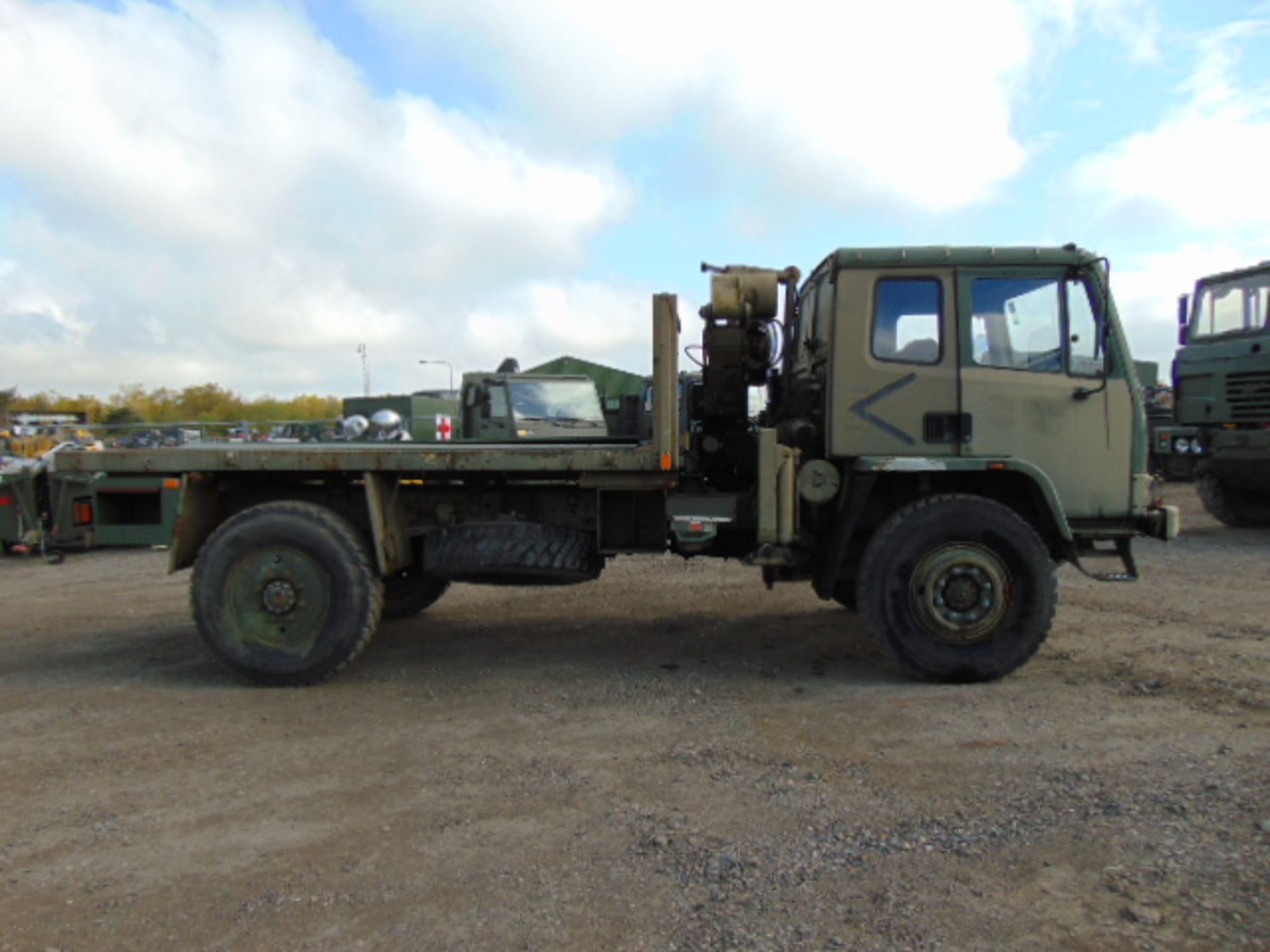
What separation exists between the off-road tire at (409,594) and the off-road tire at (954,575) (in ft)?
11.5

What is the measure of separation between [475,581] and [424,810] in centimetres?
258

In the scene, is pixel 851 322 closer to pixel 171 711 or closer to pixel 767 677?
pixel 767 677

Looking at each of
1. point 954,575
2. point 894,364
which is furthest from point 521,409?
point 954,575

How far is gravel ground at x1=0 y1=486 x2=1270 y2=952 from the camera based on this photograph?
2963mm

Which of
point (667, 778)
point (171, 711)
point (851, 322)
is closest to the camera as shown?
point (667, 778)

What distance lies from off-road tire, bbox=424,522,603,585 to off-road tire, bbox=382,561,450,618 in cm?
127

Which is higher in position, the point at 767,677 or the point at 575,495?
the point at 575,495

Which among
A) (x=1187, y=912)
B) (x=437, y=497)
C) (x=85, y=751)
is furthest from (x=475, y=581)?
(x=1187, y=912)

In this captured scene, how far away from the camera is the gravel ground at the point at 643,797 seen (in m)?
2.96

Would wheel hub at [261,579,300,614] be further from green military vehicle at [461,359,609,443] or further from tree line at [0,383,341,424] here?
tree line at [0,383,341,424]

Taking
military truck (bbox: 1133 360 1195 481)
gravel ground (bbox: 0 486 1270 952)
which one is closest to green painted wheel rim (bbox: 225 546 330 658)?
gravel ground (bbox: 0 486 1270 952)

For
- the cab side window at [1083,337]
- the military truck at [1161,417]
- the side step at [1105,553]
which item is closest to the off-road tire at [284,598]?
the side step at [1105,553]

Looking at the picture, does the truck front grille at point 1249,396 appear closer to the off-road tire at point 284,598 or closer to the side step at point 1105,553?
the side step at point 1105,553

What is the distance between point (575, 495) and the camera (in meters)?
6.13
